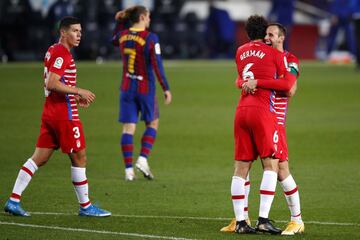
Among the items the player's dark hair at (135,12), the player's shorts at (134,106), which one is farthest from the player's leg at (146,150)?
the player's dark hair at (135,12)

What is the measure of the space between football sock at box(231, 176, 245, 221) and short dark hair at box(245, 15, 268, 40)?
1.38m

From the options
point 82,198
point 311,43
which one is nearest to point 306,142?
point 82,198

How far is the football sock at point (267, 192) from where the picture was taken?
34.7 feet

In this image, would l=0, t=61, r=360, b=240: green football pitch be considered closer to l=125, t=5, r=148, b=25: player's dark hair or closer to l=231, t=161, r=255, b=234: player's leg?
l=231, t=161, r=255, b=234: player's leg

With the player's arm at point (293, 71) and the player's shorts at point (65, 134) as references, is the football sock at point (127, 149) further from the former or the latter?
the player's arm at point (293, 71)

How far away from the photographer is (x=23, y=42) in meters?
56.3

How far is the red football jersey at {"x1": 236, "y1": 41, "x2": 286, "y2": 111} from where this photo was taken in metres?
10.7

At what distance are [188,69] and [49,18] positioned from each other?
13066 mm

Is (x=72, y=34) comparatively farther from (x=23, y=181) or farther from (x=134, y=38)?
(x=134, y=38)

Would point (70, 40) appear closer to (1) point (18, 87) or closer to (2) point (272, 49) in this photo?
(2) point (272, 49)

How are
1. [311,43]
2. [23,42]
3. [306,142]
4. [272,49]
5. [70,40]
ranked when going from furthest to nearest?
[311,43], [23,42], [306,142], [70,40], [272,49]

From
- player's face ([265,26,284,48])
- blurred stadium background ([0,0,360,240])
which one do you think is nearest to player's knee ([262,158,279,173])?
blurred stadium background ([0,0,360,240])

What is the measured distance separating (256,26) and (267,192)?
159 cm

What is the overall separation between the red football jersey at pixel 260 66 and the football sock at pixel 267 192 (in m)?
0.65
